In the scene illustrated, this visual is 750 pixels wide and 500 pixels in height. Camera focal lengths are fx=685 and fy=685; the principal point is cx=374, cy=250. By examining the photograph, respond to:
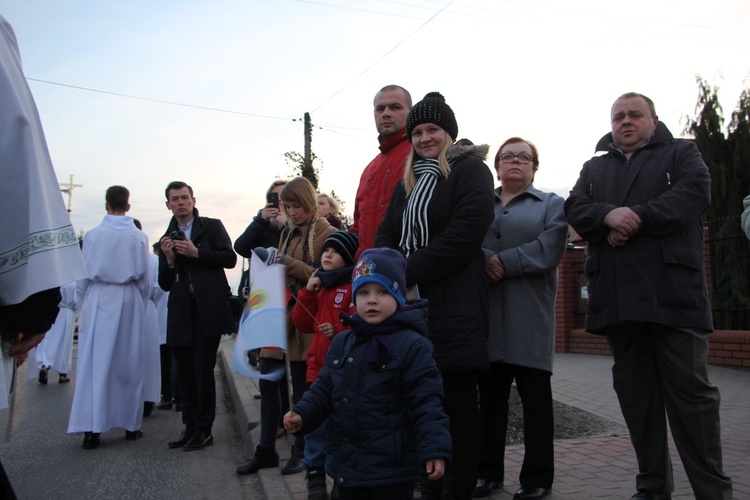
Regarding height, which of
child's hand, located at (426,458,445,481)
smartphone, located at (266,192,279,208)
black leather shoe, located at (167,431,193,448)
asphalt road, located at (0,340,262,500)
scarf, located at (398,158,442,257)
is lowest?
asphalt road, located at (0,340,262,500)

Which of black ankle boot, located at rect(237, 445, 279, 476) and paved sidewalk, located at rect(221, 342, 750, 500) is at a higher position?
paved sidewalk, located at rect(221, 342, 750, 500)

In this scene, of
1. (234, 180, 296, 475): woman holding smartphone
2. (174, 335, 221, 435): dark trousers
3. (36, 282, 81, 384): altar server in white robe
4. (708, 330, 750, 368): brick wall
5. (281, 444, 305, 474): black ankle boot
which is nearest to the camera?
(281, 444, 305, 474): black ankle boot

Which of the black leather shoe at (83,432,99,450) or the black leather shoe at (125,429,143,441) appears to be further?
the black leather shoe at (125,429,143,441)

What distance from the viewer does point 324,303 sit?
4.12 metres

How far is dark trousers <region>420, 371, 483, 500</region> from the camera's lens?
3.37 meters

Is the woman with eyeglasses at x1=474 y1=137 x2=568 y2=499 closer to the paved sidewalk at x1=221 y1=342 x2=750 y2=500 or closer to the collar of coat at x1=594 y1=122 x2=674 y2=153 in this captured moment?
the paved sidewalk at x1=221 y1=342 x2=750 y2=500

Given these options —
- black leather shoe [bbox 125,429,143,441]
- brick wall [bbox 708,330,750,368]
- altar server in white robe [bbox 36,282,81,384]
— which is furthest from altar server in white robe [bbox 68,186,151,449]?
brick wall [bbox 708,330,750,368]

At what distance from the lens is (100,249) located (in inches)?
275

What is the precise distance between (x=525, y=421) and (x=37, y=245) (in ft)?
9.38

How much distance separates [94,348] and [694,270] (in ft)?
18.5

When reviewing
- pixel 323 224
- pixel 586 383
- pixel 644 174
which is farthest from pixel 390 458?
pixel 586 383

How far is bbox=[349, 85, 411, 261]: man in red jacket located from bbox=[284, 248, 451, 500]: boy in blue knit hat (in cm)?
121

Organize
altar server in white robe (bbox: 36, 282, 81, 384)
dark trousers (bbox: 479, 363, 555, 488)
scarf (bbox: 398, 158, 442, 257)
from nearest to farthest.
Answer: scarf (bbox: 398, 158, 442, 257)
dark trousers (bbox: 479, 363, 555, 488)
altar server in white robe (bbox: 36, 282, 81, 384)

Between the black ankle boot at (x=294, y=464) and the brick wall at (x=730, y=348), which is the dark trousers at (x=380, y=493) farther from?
the brick wall at (x=730, y=348)
